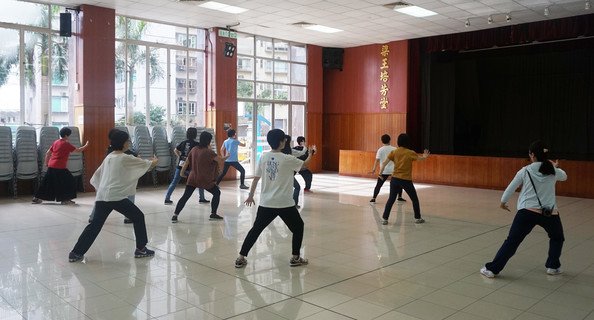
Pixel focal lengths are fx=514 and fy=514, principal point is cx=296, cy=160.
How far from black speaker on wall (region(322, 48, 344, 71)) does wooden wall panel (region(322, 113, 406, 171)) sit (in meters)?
1.66

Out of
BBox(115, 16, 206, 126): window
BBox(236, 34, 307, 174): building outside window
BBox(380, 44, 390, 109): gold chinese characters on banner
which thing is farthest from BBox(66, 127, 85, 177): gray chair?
BBox(380, 44, 390, 109): gold chinese characters on banner

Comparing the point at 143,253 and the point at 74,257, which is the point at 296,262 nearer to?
the point at 143,253

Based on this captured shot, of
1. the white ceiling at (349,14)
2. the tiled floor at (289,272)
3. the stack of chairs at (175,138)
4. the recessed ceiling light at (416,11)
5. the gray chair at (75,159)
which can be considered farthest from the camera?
the stack of chairs at (175,138)

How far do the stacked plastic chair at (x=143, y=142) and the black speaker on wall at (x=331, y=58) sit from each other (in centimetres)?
690

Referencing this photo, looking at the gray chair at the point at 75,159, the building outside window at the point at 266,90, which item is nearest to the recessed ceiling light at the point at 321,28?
the building outside window at the point at 266,90

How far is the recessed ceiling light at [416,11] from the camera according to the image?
1138cm

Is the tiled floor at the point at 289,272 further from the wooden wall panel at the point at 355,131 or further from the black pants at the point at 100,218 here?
the wooden wall panel at the point at 355,131

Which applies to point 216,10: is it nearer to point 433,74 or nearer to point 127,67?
point 127,67

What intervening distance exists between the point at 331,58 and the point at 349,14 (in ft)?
15.6

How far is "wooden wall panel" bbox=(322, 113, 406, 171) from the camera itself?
51.3 ft

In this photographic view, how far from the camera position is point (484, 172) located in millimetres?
12914

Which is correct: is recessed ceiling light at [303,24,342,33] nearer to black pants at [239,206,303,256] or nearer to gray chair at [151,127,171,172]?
gray chair at [151,127,171,172]

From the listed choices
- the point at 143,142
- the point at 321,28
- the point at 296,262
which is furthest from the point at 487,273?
the point at 321,28

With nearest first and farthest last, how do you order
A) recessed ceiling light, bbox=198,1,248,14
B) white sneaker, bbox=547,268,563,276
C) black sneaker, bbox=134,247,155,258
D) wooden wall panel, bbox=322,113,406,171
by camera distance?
white sneaker, bbox=547,268,563,276 → black sneaker, bbox=134,247,155,258 → recessed ceiling light, bbox=198,1,248,14 → wooden wall panel, bbox=322,113,406,171
